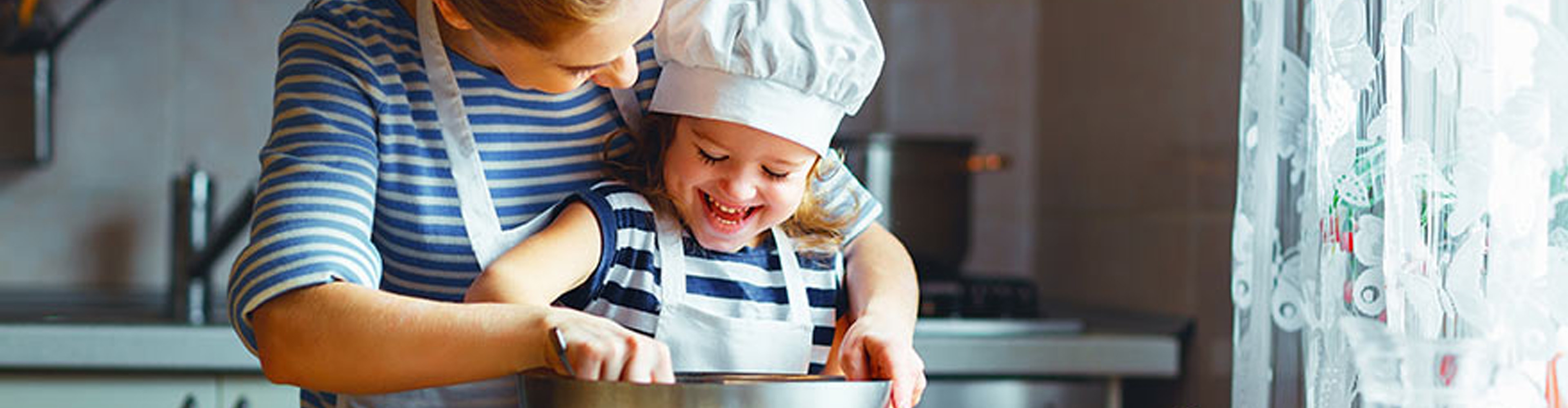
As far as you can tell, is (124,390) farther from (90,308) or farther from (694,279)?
(694,279)

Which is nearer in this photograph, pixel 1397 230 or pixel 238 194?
pixel 1397 230

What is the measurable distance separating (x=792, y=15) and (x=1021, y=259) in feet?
5.33

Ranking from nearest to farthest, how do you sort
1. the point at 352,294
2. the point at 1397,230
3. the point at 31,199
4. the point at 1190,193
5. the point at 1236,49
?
the point at 352,294, the point at 1397,230, the point at 1236,49, the point at 1190,193, the point at 31,199

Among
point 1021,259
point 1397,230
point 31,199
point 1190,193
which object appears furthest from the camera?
point 1021,259

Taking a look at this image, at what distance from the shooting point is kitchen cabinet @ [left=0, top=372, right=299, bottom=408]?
176cm

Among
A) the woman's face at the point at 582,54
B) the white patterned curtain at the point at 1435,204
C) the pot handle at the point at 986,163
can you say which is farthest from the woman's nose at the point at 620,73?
the pot handle at the point at 986,163

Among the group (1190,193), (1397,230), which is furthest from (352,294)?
(1190,193)

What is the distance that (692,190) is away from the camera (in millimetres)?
979

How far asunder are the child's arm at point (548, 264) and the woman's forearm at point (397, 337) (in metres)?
0.05

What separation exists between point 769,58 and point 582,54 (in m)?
0.13

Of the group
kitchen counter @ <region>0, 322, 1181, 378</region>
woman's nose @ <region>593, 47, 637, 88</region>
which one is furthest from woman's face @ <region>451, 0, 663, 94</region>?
kitchen counter @ <region>0, 322, 1181, 378</region>

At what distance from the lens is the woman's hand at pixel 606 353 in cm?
75

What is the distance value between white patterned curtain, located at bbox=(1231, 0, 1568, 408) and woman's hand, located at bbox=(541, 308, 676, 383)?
0.51 metres

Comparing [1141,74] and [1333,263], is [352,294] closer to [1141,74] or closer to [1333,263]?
[1333,263]
